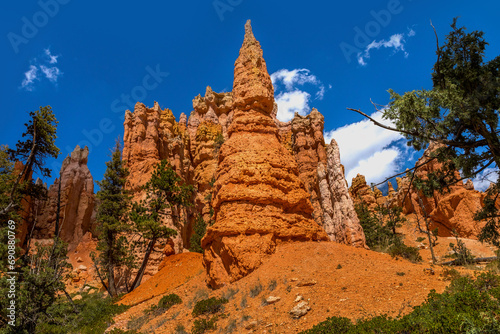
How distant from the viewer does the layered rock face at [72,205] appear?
111ft

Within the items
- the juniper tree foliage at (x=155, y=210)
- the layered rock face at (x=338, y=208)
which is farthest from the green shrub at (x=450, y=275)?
the layered rock face at (x=338, y=208)

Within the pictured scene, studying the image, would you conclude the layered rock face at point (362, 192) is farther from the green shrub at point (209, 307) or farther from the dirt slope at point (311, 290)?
the green shrub at point (209, 307)

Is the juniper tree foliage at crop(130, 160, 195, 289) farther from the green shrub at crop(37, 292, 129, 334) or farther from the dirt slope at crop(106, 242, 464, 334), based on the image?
the dirt slope at crop(106, 242, 464, 334)

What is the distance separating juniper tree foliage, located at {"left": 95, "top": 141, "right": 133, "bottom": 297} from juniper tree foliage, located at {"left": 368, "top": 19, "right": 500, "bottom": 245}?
19.6 meters

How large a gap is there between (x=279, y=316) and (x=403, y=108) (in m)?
7.18

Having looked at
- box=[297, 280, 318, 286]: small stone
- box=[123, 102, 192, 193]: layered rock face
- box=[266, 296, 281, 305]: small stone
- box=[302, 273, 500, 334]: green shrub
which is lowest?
box=[302, 273, 500, 334]: green shrub

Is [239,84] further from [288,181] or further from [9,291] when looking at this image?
[9,291]

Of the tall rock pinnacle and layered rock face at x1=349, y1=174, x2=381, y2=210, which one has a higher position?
the tall rock pinnacle

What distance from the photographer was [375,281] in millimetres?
9617

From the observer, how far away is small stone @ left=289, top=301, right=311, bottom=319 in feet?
28.2

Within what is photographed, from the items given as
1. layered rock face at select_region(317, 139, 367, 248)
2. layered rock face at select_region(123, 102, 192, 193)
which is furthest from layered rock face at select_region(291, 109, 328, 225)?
A: layered rock face at select_region(123, 102, 192, 193)

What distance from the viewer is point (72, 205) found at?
36.3 meters

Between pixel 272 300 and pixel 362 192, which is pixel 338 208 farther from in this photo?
pixel 362 192

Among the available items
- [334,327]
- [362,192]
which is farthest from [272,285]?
[362,192]
